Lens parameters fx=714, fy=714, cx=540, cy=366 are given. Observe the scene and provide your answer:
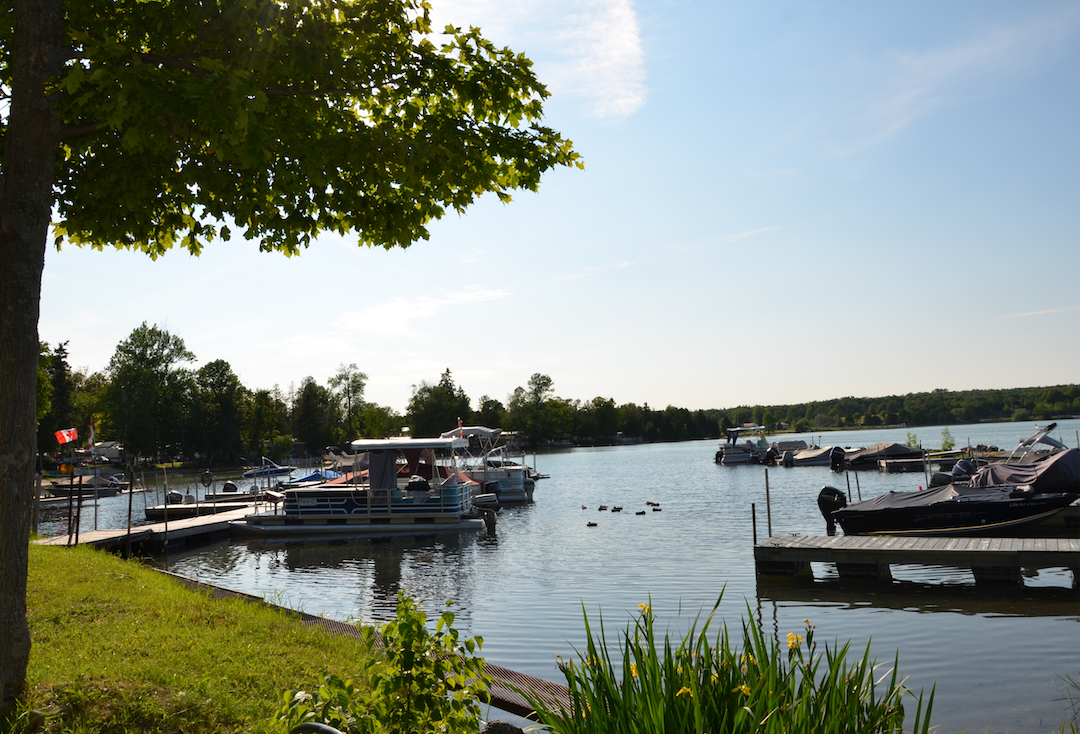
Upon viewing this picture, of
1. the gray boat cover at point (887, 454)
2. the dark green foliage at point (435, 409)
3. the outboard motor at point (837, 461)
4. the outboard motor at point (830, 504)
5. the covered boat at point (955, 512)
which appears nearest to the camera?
the covered boat at point (955, 512)

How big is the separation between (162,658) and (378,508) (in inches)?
905

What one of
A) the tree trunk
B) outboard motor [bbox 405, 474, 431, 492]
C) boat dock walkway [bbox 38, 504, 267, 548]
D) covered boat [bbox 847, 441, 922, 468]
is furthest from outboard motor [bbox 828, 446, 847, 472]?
the tree trunk

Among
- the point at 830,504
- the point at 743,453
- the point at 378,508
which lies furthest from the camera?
the point at 743,453

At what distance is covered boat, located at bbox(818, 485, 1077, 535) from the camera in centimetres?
2100

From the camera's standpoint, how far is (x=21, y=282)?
5234mm

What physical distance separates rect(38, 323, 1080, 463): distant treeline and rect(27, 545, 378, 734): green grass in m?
53.8

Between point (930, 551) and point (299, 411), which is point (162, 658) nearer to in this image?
point (930, 551)

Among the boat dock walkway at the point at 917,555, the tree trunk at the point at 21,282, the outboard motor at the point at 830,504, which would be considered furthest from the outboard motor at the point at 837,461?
the tree trunk at the point at 21,282

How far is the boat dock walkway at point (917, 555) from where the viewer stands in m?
15.8

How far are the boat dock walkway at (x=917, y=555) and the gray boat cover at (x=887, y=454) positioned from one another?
48.6 m

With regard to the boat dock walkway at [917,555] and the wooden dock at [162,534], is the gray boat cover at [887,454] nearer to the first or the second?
the boat dock walkway at [917,555]

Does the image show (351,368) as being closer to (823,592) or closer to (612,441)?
(612,441)

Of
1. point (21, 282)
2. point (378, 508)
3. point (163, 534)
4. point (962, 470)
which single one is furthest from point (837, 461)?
point (21, 282)

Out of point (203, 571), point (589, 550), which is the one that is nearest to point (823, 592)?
point (589, 550)
